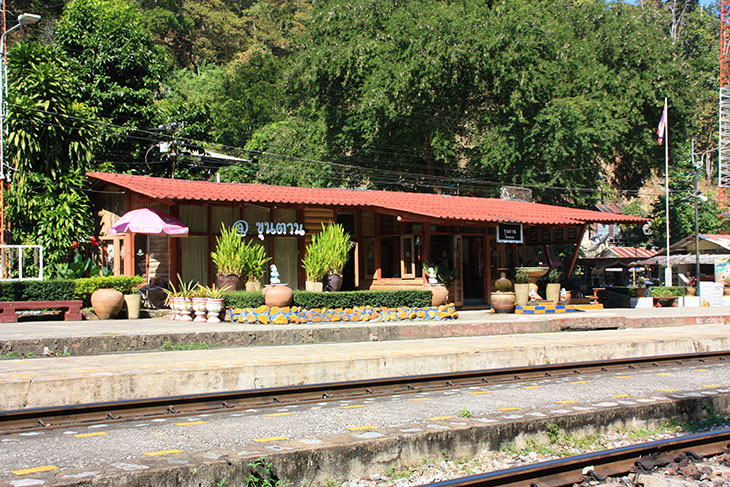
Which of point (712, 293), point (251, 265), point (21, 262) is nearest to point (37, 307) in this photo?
point (21, 262)

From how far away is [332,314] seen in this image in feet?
58.4

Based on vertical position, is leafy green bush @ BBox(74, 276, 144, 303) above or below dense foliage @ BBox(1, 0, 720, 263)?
below

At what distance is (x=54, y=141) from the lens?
842 inches

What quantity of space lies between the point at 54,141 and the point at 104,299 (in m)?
6.67

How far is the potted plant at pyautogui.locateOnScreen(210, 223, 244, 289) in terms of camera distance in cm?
1866

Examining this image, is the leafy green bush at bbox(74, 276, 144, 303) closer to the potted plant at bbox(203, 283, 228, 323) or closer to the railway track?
the potted plant at bbox(203, 283, 228, 323)

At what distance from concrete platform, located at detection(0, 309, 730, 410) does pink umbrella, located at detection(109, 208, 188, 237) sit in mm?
2627

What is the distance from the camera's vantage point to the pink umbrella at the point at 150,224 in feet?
59.2

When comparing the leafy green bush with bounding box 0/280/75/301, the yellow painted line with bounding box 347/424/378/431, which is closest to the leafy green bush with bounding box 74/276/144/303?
the leafy green bush with bounding box 0/280/75/301

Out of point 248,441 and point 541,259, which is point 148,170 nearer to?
point 541,259

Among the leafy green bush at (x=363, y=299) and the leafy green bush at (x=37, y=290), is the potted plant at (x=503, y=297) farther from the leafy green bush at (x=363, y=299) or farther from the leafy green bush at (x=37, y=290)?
the leafy green bush at (x=37, y=290)

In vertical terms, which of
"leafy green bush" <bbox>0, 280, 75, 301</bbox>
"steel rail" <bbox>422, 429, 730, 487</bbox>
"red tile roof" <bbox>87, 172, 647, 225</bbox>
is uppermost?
"red tile roof" <bbox>87, 172, 647, 225</bbox>

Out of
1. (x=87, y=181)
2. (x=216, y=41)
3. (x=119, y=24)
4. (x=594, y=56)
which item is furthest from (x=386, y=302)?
(x=216, y=41)

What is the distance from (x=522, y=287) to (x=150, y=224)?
37.5 ft
